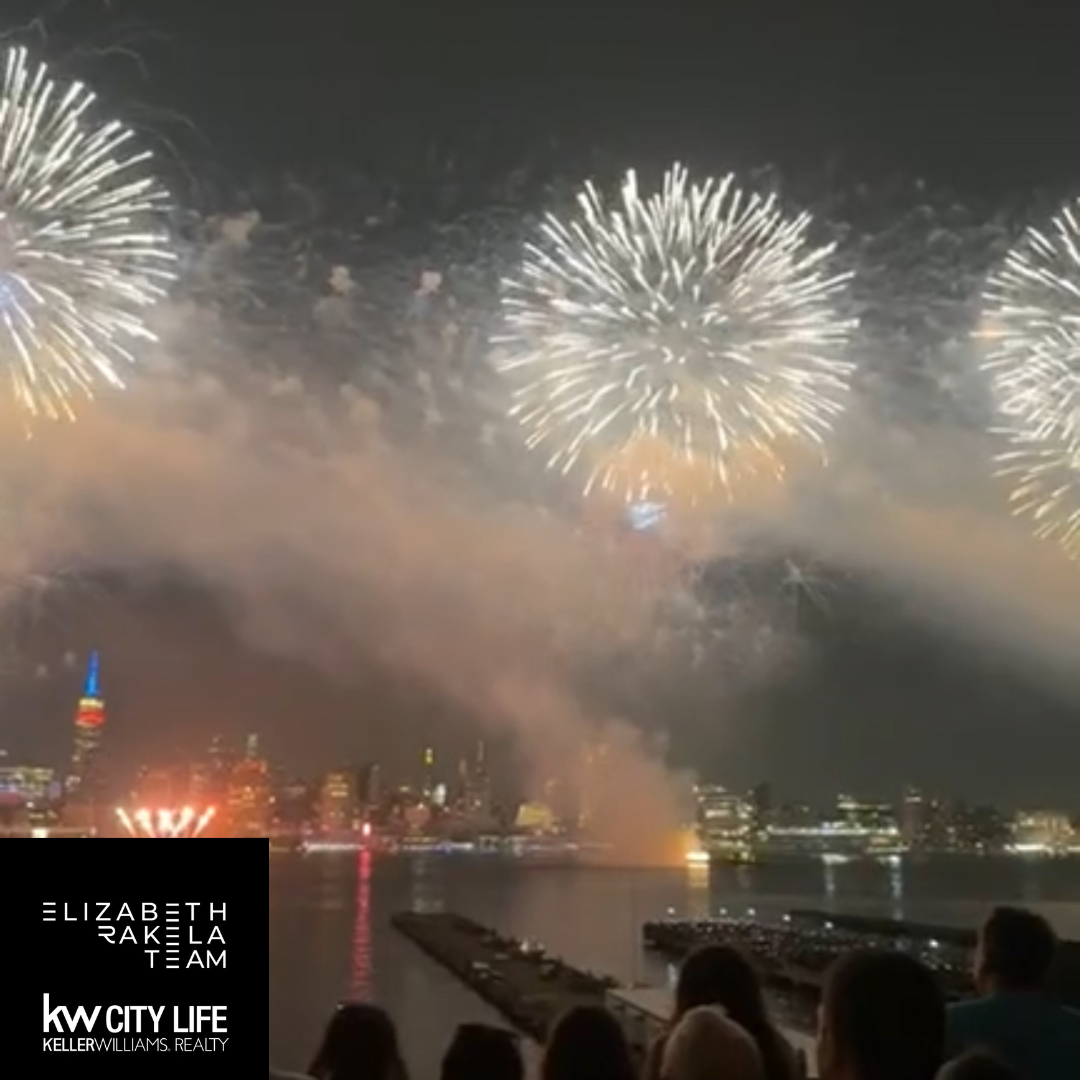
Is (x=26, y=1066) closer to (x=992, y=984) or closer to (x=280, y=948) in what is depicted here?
(x=992, y=984)

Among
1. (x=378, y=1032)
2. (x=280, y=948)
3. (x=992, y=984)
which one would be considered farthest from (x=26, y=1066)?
(x=280, y=948)

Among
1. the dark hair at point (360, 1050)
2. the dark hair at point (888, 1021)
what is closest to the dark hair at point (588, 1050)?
the dark hair at point (360, 1050)

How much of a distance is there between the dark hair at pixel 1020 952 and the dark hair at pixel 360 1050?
4.97 ft

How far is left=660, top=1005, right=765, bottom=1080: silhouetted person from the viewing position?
9.76 feet

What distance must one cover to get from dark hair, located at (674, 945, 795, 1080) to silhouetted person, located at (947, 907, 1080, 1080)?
16.0 inches

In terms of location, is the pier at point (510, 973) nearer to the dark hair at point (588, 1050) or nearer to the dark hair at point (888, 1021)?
the dark hair at point (588, 1050)

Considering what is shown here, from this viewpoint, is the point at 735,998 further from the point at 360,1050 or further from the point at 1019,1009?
the point at 360,1050

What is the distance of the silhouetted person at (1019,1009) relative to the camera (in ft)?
11.3

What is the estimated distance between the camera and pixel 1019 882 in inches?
4154

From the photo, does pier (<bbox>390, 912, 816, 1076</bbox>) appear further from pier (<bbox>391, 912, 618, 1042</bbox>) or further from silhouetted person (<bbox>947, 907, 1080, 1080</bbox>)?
silhouetted person (<bbox>947, 907, 1080, 1080</bbox>)

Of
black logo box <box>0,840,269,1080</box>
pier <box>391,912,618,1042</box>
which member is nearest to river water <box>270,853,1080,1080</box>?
pier <box>391,912,618,1042</box>

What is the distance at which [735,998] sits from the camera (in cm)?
343

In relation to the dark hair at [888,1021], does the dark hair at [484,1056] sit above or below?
below

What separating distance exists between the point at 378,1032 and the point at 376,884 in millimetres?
89547
